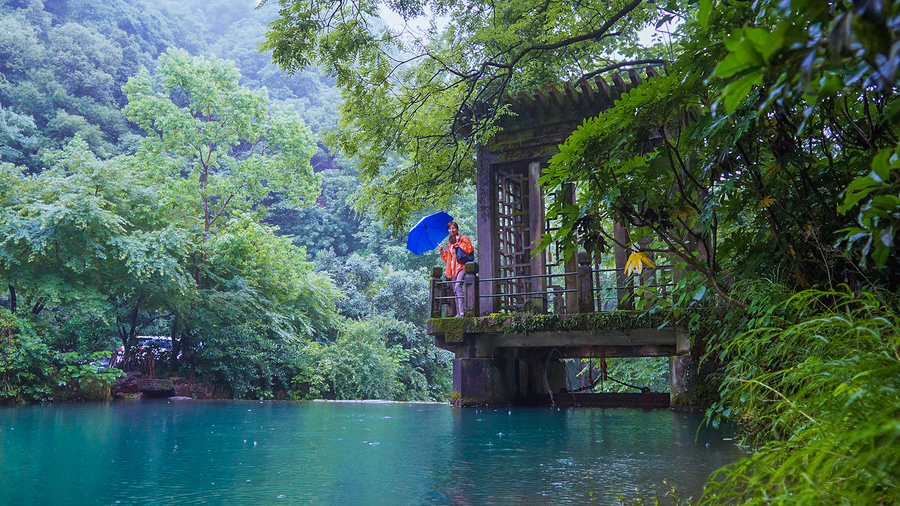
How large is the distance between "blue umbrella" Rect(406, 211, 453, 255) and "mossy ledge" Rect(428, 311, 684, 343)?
7.21 feet

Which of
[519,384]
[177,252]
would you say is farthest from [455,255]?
[177,252]

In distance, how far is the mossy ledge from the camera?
809cm

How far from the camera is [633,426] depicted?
6.95 meters

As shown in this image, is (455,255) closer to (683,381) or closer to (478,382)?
(478,382)

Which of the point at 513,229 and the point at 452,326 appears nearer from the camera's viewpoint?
the point at 452,326

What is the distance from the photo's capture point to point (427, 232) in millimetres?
11562

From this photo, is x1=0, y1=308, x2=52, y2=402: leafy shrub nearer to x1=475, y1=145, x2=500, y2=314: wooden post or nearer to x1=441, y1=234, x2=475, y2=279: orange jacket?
x1=441, y1=234, x2=475, y2=279: orange jacket

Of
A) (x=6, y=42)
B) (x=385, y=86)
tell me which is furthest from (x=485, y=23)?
(x=6, y=42)

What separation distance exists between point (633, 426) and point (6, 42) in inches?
1117

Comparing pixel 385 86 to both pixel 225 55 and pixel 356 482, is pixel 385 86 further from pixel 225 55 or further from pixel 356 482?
pixel 225 55

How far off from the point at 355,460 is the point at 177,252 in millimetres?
10784

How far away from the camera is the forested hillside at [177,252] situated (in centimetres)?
1269

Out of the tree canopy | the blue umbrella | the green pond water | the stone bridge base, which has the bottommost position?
the green pond water

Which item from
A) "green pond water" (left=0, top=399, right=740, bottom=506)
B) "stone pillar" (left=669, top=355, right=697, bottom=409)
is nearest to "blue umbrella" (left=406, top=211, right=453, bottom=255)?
"green pond water" (left=0, top=399, right=740, bottom=506)
